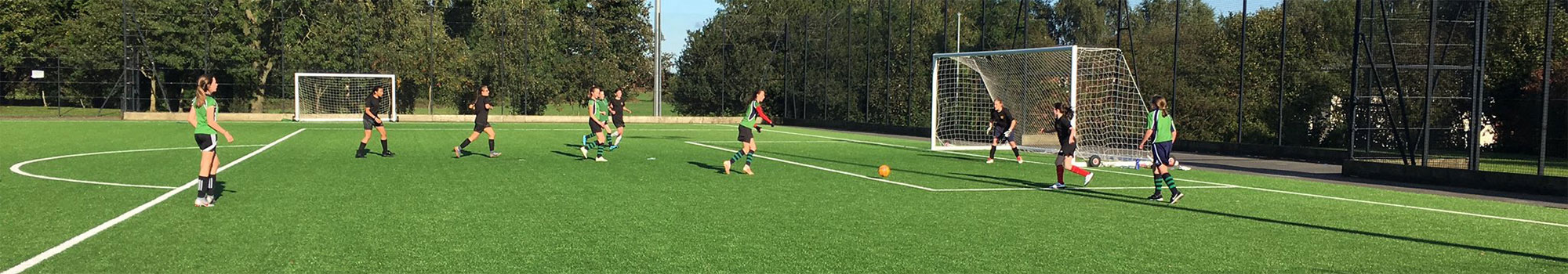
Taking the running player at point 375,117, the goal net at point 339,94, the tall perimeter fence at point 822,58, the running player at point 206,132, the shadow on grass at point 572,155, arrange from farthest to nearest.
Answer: the goal net at point 339,94 < the tall perimeter fence at point 822,58 < the shadow on grass at point 572,155 < the running player at point 375,117 < the running player at point 206,132

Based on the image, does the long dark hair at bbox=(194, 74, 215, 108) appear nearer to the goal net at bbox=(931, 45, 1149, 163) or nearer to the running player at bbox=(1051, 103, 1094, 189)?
the running player at bbox=(1051, 103, 1094, 189)

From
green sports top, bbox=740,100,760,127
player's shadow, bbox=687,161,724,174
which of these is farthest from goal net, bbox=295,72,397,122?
green sports top, bbox=740,100,760,127

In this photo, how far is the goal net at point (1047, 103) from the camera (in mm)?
23797

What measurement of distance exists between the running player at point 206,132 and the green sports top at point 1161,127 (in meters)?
10.2

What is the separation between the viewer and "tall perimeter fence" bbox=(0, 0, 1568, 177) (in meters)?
25.8

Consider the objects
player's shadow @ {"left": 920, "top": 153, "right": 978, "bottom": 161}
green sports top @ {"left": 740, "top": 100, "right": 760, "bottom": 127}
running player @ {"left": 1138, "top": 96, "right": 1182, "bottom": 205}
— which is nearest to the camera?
running player @ {"left": 1138, "top": 96, "right": 1182, "bottom": 205}

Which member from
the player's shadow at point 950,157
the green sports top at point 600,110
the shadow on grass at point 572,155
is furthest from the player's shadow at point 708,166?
the player's shadow at point 950,157

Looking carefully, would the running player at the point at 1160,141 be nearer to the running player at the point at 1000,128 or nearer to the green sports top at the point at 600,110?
the running player at the point at 1000,128

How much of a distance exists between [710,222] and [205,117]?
534 centimetres

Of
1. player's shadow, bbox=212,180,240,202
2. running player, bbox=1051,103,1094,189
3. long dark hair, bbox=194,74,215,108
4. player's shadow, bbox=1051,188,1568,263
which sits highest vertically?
long dark hair, bbox=194,74,215,108

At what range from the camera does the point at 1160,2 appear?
42.5 metres

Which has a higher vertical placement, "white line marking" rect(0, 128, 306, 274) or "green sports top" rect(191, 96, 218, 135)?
"green sports top" rect(191, 96, 218, 135)

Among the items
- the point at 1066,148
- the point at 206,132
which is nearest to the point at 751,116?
the point at 1066,148

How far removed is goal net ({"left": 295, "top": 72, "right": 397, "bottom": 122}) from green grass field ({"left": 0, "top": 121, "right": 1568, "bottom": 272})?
26.5 metres
